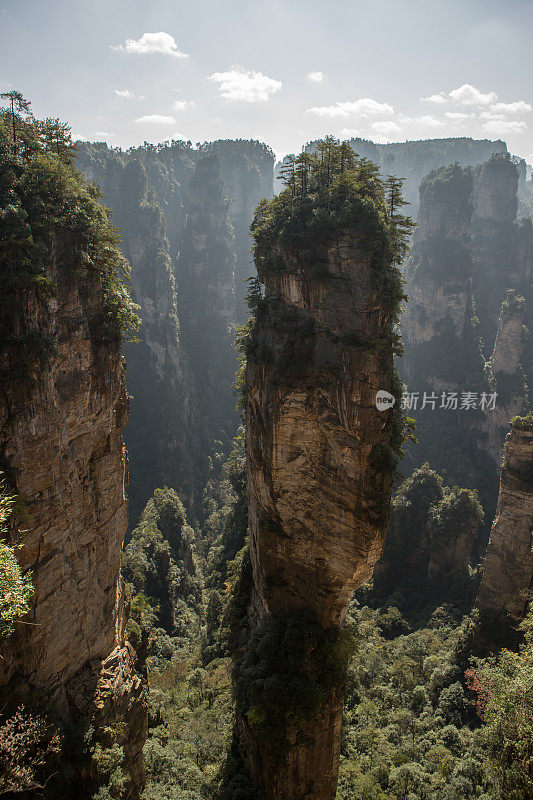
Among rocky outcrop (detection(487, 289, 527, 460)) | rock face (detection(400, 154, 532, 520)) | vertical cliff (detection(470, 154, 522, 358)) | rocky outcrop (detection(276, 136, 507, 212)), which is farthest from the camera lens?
rocky outcrop (detection(276, 136, 507, 212))

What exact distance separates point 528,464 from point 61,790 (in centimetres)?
2475

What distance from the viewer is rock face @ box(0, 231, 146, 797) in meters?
11.3

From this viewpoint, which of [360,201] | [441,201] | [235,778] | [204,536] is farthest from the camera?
[441,201]

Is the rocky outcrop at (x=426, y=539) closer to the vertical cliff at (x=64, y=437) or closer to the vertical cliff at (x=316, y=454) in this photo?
the vertical cliff at (x=316, y=454)

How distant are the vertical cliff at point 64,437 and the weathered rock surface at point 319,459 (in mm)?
5313

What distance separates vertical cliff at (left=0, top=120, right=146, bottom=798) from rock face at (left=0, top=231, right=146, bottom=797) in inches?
1.3

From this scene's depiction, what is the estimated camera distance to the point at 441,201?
67125mm

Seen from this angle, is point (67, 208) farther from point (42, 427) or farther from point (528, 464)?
point (528, 464)

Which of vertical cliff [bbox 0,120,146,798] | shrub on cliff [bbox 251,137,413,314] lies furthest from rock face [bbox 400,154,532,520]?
vertical cliff [bbox 0,120,146,798]

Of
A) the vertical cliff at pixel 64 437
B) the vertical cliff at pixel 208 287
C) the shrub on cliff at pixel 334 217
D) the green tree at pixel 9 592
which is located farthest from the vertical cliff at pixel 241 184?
the green tree at pixel 9 592

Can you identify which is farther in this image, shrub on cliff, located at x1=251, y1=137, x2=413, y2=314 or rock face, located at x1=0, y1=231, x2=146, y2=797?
shrub on cliff, located at x1=251, y1=137, x2=413, y2=314

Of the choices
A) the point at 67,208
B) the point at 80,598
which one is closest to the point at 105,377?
the point at 67,208

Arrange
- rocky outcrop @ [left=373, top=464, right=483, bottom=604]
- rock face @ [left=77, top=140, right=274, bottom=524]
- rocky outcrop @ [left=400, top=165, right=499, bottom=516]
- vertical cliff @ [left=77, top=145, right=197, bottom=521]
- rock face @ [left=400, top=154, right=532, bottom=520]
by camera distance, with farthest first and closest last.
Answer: rock face @ [left=77, top=140, right=274, bottom=524], vertical cliff @ [left=77, top=145, right=197, bottom=521], rocky outcrop @ [left=400, top=165, right=499, bottom=516], rock face @ [left=400, top=154, right=532, bottom=520], rocky outcrop @ [left=373, top=464, right=483, bottom=604]

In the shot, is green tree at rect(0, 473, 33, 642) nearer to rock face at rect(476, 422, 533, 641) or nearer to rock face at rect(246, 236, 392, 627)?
rock face at rect(246, 236, 392, 627)
